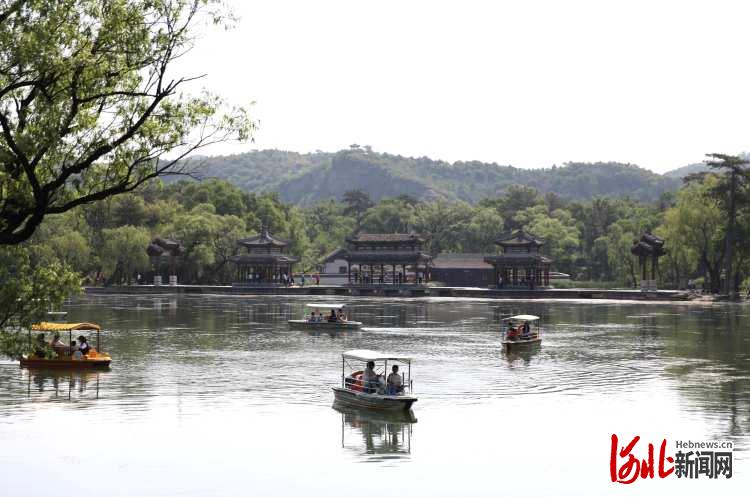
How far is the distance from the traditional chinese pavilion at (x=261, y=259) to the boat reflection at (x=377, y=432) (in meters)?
96.8

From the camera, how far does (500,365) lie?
1900 inches

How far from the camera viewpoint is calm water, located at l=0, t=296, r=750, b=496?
25.2m

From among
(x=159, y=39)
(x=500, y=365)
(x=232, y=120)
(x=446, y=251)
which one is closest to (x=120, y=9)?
(x=159, y=39)

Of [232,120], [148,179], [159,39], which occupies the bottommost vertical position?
[148,179]

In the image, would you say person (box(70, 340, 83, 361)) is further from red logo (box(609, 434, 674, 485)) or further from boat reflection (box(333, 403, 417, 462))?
red logo (box(609, 434, 674, 485))

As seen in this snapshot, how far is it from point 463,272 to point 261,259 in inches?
1227

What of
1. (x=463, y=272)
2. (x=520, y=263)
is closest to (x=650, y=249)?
(x=520, y=263)

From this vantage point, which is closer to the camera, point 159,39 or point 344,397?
point 159,39

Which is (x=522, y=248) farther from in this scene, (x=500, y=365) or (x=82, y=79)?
(x=82, y=79)

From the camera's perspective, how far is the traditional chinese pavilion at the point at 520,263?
125 meters

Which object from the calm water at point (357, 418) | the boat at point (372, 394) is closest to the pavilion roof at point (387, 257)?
the calm water at point (357, 418)

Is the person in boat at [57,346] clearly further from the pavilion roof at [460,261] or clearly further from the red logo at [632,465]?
the pavilion roof at [460,261]

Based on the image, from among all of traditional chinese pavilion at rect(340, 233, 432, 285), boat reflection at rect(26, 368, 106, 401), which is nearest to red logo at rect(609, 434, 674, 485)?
boat reflection at rect(26, 368, 106, 401)

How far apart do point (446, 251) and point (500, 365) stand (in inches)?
4582
